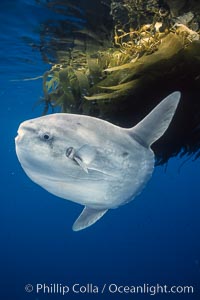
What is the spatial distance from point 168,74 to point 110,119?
1.12 metres

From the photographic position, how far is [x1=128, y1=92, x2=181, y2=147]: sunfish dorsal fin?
2723mm

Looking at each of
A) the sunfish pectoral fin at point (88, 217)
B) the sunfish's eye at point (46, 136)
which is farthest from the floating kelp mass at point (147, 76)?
the sunfish's eye at point (46, 136)

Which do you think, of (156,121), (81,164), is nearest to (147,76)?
(156,121)

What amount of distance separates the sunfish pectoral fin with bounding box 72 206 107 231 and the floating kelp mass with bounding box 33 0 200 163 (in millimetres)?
1452

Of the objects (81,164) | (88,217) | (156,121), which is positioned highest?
(156,121)

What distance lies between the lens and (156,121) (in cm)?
282

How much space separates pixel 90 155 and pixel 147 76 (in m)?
1.92

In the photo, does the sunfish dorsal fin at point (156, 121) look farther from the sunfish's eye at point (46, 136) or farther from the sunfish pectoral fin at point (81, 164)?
the sunfish's eye at point (46, 136)

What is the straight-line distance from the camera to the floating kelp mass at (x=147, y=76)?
3.98 metres

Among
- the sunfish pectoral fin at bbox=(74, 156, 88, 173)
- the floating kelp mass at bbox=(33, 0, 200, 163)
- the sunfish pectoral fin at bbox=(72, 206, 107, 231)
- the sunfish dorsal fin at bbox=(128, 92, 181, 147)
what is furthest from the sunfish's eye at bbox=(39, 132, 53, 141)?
the floating kelp mass at bbox=(33, 0, 200, 163)

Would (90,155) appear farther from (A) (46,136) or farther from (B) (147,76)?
(B) (147,76)

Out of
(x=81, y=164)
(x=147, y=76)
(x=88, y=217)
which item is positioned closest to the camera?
(x=81, y=164)

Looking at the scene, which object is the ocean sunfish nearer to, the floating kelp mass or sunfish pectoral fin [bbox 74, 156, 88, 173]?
sunfish pectoral fin [bbox 74, 156, 88, 173]

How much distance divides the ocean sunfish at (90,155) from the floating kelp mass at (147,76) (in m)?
1.21
